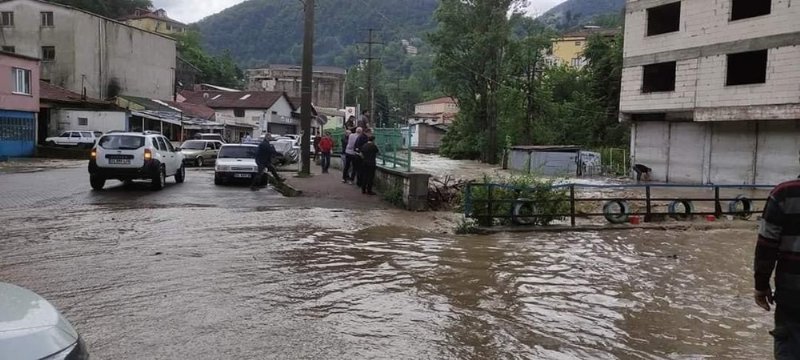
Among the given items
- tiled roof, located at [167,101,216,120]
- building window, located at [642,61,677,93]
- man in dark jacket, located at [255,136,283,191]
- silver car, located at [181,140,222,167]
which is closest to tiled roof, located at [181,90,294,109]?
tiled roof, located at [167,101,216,120]

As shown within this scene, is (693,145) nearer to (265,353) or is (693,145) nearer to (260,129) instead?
(265,353)

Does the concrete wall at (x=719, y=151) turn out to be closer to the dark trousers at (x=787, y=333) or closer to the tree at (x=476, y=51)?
the tree at (x=476, y=51)

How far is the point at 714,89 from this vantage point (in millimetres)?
28391

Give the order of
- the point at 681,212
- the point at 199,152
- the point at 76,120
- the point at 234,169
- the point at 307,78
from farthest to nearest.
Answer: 1. the point at 76,120
2. the point at 199,152
3. the point at 307,78
4. the point at 234,169
5. the point at 681,212

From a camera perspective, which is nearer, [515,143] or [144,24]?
[515,143]

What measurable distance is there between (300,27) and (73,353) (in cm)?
5233

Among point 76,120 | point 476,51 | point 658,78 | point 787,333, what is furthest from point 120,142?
point 476,51

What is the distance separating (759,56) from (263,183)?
938 inches

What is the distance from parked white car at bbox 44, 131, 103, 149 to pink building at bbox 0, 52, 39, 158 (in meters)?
1.72

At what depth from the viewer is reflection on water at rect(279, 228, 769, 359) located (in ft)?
17.9

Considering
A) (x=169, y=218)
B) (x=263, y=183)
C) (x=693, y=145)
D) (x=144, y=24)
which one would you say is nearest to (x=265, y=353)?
(x=169, y=218)

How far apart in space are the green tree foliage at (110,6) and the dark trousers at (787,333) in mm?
73896

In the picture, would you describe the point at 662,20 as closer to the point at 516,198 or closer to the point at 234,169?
the point at 234,169

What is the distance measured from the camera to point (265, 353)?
4910 millimetres
